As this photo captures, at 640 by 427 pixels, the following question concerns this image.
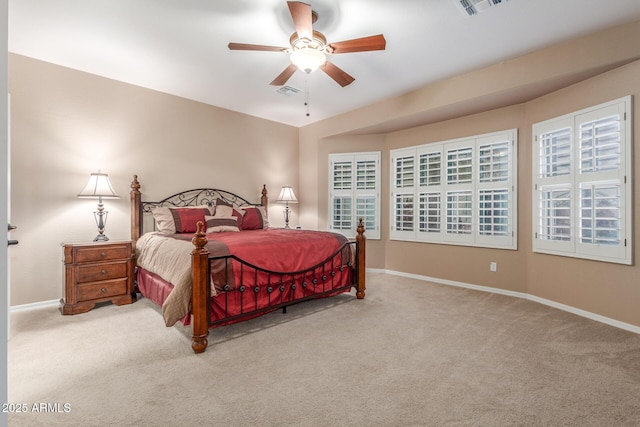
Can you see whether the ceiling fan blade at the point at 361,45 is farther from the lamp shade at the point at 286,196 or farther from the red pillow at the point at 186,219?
the lamp shade at the point at 286,196

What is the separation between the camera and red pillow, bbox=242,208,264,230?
14.8 feet

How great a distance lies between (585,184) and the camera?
A: 126 inches

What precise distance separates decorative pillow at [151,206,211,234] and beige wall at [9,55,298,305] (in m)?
0.50

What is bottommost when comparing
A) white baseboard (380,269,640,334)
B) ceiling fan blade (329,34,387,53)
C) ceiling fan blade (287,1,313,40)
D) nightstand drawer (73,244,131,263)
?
white baseboard (380,269,640,334)

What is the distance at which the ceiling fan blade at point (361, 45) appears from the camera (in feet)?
8.04

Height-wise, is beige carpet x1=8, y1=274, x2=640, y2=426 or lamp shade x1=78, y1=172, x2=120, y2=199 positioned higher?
lamp shade x1=78, y1=172, x2=120, y2=199

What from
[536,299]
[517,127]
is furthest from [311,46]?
[536,299]

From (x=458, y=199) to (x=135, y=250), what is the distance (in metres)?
4.44

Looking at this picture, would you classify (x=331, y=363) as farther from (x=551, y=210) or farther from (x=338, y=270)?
(x=551, y=210)

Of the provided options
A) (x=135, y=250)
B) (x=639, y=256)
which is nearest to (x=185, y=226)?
(x=135, y=250)

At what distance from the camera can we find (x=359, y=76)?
387cm

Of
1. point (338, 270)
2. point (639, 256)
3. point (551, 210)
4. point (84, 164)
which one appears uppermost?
point (84, 164)

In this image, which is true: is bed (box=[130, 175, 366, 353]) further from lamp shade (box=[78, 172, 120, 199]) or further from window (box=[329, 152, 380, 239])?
window (box=[329, 152, 380, 239])

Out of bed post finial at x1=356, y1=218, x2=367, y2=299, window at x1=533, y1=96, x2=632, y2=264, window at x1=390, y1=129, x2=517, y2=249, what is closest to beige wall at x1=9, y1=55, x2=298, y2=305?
bed post finial at x1=356, y1=218, x2=367, y2=299
